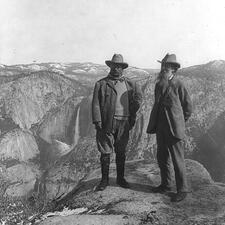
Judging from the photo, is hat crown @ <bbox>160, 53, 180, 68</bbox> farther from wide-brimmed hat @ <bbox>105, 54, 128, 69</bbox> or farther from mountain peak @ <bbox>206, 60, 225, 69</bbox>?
mountain peak @ <bbox>206, 60, 225, 69</bbox>

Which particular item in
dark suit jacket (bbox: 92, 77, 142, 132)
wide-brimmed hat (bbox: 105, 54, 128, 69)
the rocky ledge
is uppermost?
wide-brimmed hat (bbox: 105, 54, 128, 69)

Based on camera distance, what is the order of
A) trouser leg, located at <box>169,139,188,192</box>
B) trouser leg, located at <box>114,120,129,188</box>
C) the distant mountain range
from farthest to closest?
the distant mountain range, trouser leg, located at <box>114,120,129,188</box>, trouser leg, located at <box>169,139,188,192</box>

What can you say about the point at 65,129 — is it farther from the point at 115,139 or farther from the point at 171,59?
the point at 171,59

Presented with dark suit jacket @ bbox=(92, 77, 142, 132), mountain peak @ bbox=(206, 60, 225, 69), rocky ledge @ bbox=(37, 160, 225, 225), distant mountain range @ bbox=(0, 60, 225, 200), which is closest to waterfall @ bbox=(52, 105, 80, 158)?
distant mountain range @ bbox=(0, 60, 225, 200)

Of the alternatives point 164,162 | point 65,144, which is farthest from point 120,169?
point 65,144

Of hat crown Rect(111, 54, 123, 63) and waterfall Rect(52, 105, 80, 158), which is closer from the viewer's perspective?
hat crown Rect(111, 54, 123, 63)

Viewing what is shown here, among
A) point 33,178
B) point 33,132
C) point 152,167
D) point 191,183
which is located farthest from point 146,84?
point 191,183

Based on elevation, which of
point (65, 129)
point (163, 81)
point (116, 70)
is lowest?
point (65, 129)

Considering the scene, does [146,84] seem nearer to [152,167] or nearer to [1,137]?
[1,137]
